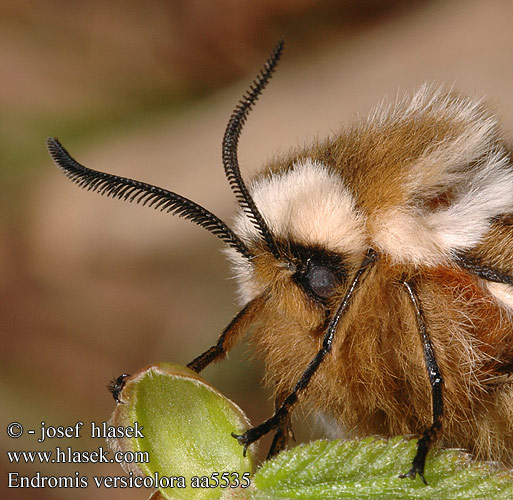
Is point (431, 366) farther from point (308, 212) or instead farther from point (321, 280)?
point (308, 212)

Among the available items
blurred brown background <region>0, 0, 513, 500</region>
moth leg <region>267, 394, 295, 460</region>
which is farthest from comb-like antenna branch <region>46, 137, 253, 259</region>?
blurred brown background <region>0, 0, 513, 500</region>

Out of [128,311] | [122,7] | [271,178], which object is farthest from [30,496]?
[122,7]

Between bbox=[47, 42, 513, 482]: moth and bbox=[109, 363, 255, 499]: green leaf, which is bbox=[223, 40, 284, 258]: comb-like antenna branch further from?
bbox=[109, 363, 255, 499]: green leaf

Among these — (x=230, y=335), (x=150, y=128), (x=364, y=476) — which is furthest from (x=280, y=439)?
(x=150, y=128)

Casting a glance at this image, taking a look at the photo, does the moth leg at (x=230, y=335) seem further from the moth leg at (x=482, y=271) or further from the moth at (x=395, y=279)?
the moth leg at (x=482, y=271)

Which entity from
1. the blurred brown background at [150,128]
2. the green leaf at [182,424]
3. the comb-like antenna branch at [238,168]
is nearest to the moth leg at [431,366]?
the comb-like antenna branch at [238,168]
